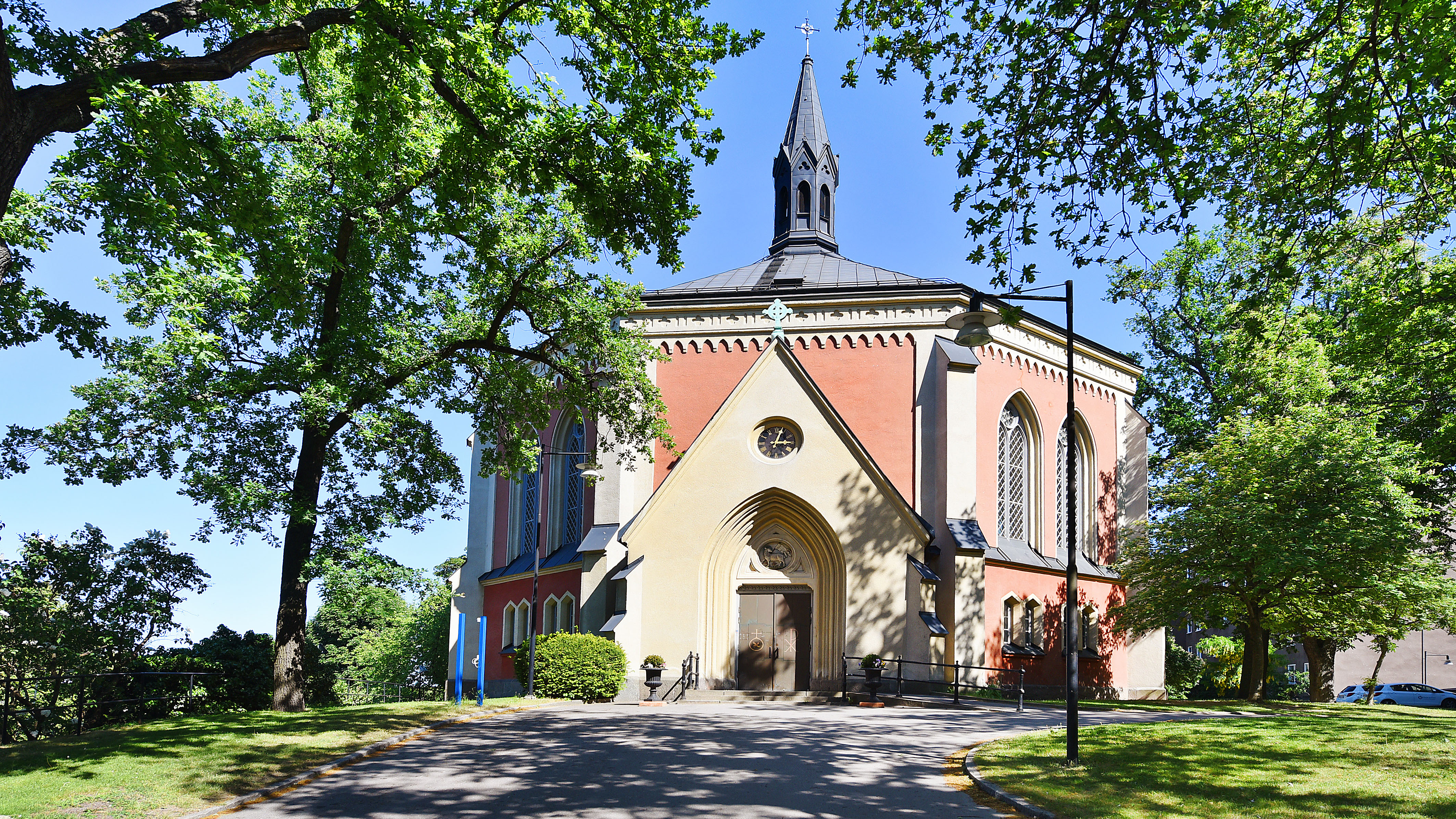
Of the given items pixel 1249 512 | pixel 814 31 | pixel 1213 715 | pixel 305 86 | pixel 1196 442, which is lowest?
pixel 1213 715

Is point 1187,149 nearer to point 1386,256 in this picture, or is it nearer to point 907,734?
point 1386,256

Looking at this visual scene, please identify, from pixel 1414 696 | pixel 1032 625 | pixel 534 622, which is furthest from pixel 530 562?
pixel 1414 696

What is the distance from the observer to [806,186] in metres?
32.1

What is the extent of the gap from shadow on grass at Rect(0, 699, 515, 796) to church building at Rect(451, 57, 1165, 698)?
4068mm

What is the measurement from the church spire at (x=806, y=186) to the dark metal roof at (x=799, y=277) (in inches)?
28.6

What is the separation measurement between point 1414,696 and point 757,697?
1036 inches

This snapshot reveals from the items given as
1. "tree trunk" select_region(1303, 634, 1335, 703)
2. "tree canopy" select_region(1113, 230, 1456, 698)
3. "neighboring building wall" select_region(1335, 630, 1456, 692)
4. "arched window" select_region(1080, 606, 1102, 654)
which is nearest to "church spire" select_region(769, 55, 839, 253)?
"tree canopy" select_region(1113, 230, 1456, 698)

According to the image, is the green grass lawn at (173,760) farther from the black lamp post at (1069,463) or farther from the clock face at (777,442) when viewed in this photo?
the clock face at (777,442)

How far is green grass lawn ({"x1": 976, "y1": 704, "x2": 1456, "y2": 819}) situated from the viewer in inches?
340

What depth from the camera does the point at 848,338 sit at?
24.6 meters

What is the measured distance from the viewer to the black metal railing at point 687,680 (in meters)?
21.2

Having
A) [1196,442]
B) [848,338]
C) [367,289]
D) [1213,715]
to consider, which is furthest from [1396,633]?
[367,289]

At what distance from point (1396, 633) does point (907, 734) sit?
14.2 meters

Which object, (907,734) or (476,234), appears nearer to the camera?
(907,734)
